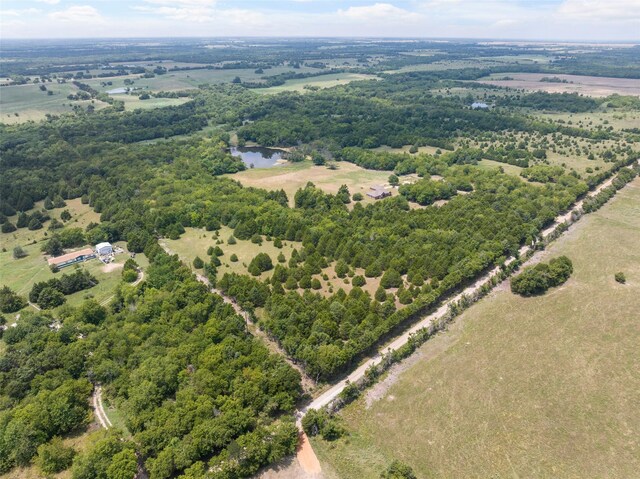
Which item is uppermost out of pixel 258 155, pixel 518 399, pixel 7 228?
pixel 258 155

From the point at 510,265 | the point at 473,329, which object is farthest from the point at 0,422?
the point at 510,265

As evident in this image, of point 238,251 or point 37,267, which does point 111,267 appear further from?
point 238,251

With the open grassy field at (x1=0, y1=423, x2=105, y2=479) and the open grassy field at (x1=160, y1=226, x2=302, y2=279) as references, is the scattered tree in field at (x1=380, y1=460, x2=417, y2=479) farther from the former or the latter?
the open grassy field at (x1=160, y1=226, x2=302, y2=279)

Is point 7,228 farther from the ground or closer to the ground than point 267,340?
farther from the ground

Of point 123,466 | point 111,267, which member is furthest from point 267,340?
point 111,267

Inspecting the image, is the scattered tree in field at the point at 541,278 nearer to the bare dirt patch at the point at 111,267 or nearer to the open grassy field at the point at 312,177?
the open grassy field at the point at 312,177

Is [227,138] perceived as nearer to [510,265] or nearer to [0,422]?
[510,265]

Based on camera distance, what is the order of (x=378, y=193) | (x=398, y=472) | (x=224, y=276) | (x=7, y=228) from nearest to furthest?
(x=398, y=472), (x=224, y=276), (x=7, y=228), (x=378, y=193)
